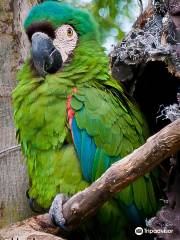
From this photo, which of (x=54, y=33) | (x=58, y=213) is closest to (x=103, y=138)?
(x=58, y=213)

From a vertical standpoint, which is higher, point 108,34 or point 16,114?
point 108,34

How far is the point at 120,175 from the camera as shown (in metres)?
1.41

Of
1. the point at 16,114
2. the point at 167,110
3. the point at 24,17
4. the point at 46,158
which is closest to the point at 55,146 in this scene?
the point at 46,158

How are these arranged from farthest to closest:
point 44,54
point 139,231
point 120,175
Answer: point 44,54, point 139,231, point 120,175

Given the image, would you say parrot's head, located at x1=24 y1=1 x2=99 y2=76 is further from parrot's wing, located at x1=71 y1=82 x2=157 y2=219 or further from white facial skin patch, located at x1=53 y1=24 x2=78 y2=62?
parrot's wing, located at x1=71 y1=82 x2=157 y2=219

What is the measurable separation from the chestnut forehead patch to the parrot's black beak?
0.05 feet

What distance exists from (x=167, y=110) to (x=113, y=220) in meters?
0.45

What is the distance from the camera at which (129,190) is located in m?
1.82

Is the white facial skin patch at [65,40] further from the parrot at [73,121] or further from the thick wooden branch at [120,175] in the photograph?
the thick wooden branch at [120,175]

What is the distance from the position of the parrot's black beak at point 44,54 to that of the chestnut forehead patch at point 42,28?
2cm

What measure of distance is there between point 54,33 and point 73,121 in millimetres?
359

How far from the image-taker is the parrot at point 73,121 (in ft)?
5.99

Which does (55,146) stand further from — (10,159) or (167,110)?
(167,110)

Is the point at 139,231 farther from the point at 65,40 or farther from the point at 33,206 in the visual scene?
the point at 65,40
